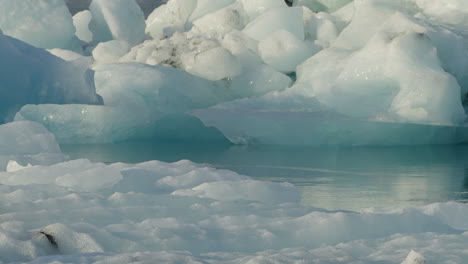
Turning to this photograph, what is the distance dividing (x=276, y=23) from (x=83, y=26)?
13.4ft

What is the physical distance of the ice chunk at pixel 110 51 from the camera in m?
11.6

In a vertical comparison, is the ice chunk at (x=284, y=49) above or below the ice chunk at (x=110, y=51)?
below

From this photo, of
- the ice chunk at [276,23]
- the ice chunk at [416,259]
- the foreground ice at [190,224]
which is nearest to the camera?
the ice chunk at [416,259]

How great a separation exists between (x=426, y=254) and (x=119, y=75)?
23.4ft

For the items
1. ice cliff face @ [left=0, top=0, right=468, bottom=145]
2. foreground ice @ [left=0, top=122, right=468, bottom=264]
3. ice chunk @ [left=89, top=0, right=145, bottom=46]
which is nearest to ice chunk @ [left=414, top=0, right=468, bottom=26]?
ice cliff face @ [left=0, top=0, right=468, bottom=145]

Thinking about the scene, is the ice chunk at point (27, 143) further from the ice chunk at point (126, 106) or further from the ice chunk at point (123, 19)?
the ice chunk at point (123, 19)

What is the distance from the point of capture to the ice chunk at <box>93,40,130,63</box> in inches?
456

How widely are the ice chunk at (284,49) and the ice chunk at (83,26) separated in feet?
13.3

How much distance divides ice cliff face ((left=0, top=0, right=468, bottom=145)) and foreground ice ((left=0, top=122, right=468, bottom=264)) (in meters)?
3.71

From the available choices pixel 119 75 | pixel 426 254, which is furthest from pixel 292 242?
pixel 119 75

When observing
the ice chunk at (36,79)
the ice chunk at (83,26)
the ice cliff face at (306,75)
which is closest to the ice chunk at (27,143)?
the ice chunk at (36,79)

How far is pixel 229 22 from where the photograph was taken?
11453 millimetres

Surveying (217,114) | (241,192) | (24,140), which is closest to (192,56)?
(217,114)

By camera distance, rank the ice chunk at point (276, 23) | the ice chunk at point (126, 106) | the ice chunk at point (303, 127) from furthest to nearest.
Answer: the ice chunk at point (276, 23) → the ice chunk at point (126, 106) → the ice chunk at point (303, 127)
